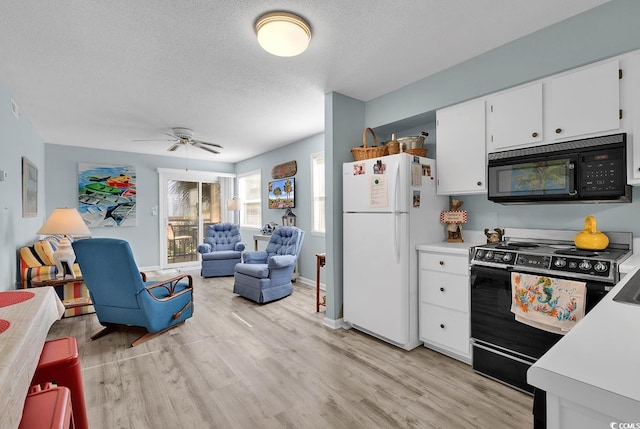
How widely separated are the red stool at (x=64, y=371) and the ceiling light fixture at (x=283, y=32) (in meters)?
2.11

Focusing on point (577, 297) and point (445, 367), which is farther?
point (445, 367)

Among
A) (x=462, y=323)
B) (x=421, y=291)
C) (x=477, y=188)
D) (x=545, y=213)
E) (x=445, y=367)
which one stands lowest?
(x=445, y=367)

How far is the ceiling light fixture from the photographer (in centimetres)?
207

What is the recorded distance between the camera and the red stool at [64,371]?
4.09 feet

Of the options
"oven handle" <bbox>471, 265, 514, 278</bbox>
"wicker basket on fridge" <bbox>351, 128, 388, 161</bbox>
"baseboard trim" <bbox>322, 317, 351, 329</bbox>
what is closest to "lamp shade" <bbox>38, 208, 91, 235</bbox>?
"baseboard trim" <bbox>322, 317, 351, 329</bbox>

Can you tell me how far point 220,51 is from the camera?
100 inches

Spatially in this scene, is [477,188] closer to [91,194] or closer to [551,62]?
[551,62]

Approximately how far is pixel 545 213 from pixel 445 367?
1.46 metres

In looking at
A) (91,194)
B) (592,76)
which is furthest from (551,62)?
(91,194)

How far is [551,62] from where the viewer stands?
222 cm

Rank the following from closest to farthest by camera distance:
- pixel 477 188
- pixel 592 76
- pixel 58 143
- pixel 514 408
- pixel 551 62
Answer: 1. pixel 514 408
2. pixel 592 76
3. pixel 551 62
4. pixel 477 188
5. pixel 58 143

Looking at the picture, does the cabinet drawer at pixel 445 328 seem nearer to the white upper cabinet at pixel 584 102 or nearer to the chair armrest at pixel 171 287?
the white upper cabinet at pixel 584 102

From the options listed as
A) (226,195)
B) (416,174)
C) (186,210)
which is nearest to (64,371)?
(416,174)

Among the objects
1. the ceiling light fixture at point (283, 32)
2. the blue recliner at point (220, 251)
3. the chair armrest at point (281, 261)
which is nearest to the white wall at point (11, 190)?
the blue recliner at point (220, 251)
